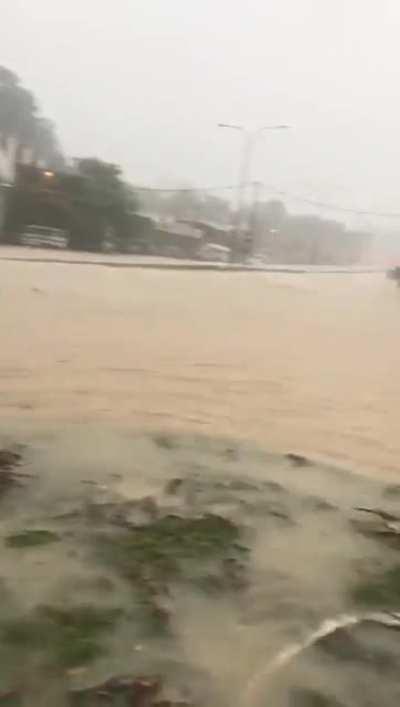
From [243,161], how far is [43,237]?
277 millimetres

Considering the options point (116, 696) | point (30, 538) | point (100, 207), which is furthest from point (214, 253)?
point (116, 696)

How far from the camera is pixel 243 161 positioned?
1144mm

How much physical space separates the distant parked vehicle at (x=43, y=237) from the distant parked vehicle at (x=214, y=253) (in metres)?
0.18

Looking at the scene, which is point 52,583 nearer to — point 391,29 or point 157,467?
point 157,467

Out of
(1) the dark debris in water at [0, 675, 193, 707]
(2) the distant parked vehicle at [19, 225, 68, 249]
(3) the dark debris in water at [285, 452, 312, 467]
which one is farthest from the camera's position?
(2) the distant parked vehicle at [19, 225, 68, 249]

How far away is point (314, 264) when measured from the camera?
1.15 m

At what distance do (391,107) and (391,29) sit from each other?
94 mm

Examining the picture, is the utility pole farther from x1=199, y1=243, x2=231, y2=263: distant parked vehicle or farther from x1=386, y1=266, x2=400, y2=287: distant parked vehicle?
x1=386, y1=266, x2=400, y2=287: distant parked vehicle

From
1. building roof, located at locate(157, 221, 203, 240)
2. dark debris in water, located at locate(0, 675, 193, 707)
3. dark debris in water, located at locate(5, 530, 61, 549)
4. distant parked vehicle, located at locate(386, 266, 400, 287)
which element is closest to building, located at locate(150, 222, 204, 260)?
building roof, located at locate(157, 221, 203, 240)

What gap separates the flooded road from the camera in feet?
3.52

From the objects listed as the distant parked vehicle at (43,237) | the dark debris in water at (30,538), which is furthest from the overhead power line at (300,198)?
the dark debris in water at (30,538)

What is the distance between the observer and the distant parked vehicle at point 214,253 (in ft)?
3.79

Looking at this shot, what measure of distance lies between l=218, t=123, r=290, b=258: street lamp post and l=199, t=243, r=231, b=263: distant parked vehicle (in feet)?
0.03

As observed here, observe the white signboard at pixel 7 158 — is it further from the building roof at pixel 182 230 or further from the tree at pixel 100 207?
the building roof at pixel 182 230
